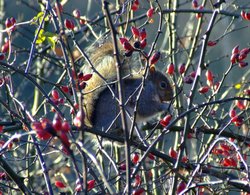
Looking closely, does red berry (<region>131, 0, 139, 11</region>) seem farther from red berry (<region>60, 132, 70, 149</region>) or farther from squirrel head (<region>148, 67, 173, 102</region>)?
red berry (<region>60, 132, 70, 149</region>)

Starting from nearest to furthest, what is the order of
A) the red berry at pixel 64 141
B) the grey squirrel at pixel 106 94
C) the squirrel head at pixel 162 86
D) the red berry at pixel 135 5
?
the red berry at pixel 64 141 → the red berry at pixel 135 5 → the grey squirrel at pixel 106 94 → the squirrel head at pixel 162 86

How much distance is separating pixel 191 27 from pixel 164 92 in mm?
653

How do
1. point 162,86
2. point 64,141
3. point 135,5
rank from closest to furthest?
point 64,141 < point 135,5 < point 162,86

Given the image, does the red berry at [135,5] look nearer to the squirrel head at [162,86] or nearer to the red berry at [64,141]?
the squirrel head at [162,86]

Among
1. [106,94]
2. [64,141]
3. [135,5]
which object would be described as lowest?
[64,141]

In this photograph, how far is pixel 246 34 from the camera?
385 inches

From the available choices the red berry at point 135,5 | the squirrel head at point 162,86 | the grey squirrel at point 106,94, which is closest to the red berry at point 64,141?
the red berry at point 135,5

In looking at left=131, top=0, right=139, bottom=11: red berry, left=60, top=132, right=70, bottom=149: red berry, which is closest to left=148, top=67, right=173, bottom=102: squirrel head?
left=131, top=0, right=139, bottom=11: red berry

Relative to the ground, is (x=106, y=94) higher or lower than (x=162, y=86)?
lower

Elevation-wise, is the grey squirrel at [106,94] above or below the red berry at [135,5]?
below

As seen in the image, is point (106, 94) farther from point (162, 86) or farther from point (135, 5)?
point (162, 86)

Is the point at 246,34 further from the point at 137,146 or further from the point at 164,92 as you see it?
the point at 137,146

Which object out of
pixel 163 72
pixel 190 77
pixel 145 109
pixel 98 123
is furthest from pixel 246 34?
pixel 190 77

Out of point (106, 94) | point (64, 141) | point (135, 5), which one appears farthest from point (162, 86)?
point (64, 141)
